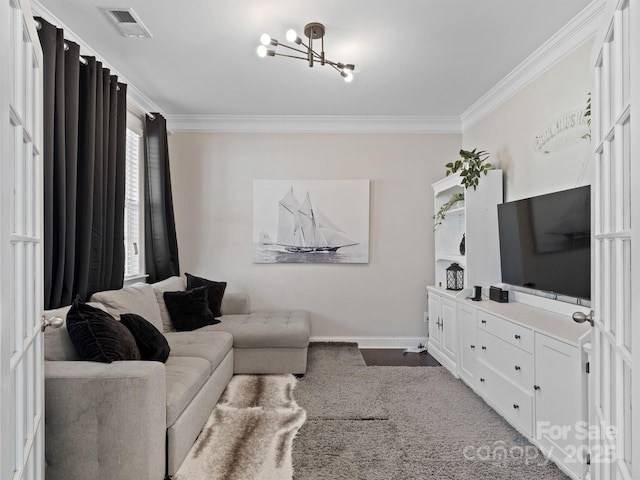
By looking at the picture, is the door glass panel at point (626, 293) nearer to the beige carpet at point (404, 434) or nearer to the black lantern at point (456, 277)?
the beige carpet at point (404, 434)

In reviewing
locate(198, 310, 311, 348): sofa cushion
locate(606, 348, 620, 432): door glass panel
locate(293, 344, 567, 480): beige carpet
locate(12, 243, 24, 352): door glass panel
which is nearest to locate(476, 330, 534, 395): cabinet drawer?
locate(293, 344, 567, 480): beige carpet

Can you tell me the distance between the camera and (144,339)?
2420 mm

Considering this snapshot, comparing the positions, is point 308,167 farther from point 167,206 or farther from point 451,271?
point 451,271

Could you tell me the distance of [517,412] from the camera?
8.05 feet

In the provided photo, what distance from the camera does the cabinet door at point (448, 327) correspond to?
360cm

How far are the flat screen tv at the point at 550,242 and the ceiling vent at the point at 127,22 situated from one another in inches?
120

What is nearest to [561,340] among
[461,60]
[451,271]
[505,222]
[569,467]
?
[569,467]

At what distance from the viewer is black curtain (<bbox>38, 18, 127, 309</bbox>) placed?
2256 millimetres

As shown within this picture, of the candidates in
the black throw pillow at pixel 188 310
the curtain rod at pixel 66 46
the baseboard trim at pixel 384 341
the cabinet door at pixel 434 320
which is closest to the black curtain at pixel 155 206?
the black throw pillow at pixel 188 310

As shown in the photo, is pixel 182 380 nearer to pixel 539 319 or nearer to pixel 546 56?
pixel 539 319

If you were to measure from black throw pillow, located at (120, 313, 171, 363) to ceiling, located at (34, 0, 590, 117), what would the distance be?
6.49 ft

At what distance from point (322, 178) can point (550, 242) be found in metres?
2.60

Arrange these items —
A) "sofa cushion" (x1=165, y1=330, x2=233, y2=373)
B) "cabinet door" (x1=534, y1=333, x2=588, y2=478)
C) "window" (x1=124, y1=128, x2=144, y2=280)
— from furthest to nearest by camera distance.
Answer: "window" (x1=124, y1=128, x2=144, y2=280)
"sofa cushion" (x1=165, y1=330, x2=233, y2=373)
"cabinet door" (x1=534, y1=333, x2=588, y2=478)

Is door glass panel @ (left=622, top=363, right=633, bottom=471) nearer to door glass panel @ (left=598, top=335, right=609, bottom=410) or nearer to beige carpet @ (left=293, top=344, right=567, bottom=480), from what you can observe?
door glass panel @ (left=598, top=335, right=609, bottom=410)
